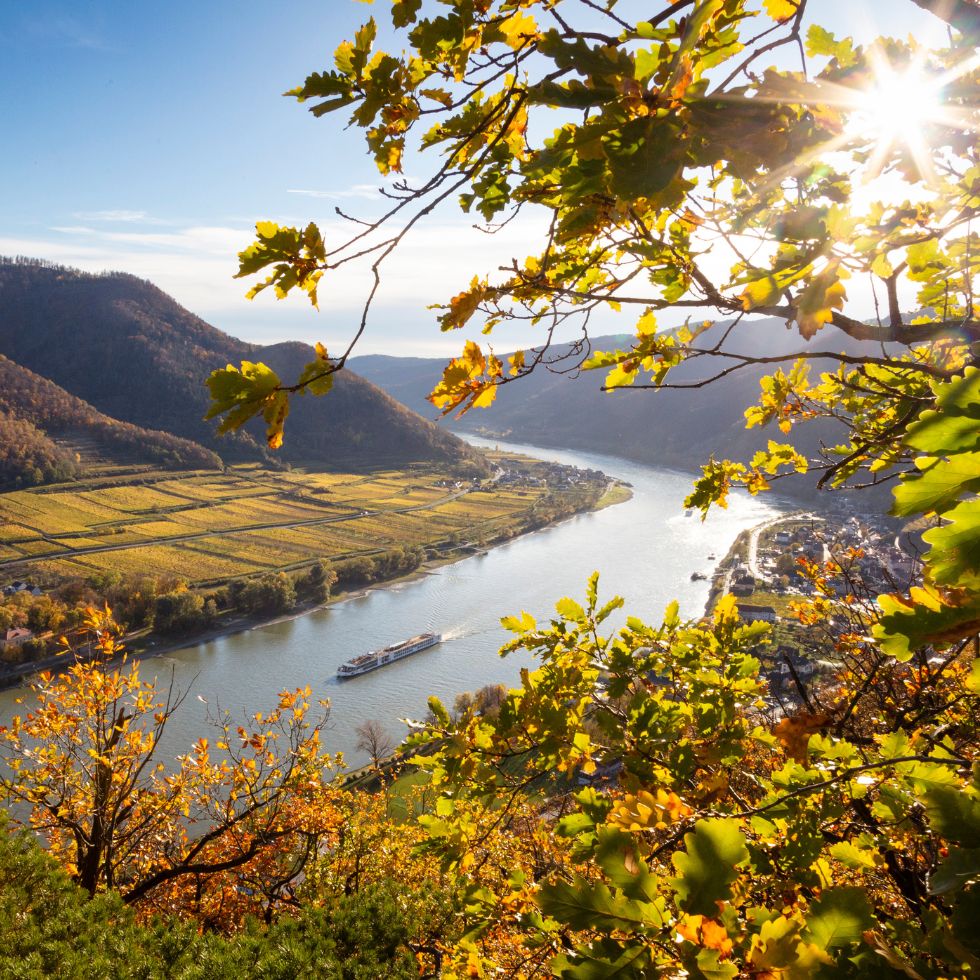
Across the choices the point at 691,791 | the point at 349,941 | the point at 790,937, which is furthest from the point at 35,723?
the point at 790,937

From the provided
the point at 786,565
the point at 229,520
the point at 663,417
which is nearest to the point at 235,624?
the point at 229,520

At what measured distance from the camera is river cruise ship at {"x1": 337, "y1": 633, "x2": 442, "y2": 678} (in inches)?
953

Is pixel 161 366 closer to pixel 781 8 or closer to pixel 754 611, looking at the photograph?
pixel 754 611

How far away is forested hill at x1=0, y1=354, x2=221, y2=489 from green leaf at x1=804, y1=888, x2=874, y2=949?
70.7 meters

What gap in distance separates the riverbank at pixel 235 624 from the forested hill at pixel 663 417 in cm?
2397

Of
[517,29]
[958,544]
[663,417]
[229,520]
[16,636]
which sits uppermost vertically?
[663,417]

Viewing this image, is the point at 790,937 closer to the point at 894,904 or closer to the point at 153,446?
the point at 894,904

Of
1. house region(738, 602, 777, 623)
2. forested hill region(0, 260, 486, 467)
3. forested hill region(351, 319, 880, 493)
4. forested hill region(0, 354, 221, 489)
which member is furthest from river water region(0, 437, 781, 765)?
forested hill region(0, 354, 221, 489)

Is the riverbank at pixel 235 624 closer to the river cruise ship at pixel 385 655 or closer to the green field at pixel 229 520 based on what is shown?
the green field at pixel 229 520

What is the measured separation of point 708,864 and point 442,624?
29.3m

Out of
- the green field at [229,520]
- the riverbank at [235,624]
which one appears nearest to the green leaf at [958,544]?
the riverbank at [235,624]

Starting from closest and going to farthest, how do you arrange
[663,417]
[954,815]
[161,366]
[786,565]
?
1. [954,815]
2. [786,565]
3. [663,417]
4. [161,366]

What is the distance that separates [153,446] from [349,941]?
248 feet

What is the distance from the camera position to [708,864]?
960 millimetres
